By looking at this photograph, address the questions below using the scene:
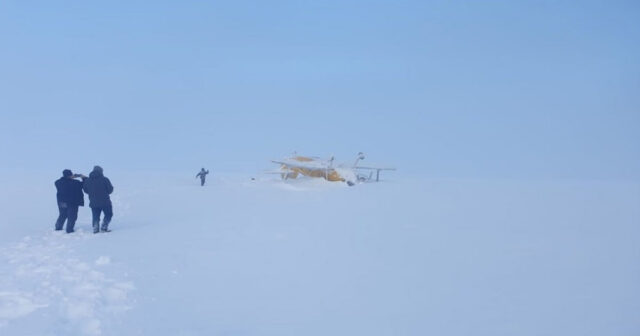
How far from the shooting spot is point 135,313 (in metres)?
5.25

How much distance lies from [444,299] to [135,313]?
3965 mm

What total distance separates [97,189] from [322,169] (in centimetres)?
1579

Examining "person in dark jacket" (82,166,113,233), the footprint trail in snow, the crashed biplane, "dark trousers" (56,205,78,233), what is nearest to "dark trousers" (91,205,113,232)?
"person in dark jacket" (82,166,113,233)

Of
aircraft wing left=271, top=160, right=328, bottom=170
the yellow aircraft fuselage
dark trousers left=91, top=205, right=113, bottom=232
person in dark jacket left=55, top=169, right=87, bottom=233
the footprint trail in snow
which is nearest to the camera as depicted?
the footprint trail in snow

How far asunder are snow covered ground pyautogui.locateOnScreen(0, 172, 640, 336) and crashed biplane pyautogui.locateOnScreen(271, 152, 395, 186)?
11942mm

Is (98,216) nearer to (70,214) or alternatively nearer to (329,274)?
(70,214)

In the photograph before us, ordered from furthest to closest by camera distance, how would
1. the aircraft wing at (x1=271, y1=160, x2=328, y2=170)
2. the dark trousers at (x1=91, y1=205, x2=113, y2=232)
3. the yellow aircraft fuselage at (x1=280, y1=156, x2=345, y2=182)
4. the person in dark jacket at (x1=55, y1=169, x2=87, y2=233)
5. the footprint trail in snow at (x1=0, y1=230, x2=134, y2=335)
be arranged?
the aircraft wing at (x1=271, y1=160, x2=328, y2=170)
the yellow aircraft fuselage at (x1=280, y1=156, x2=345, y2=182)
the dark trousers at (x1=91, y1=205, x2=113, y2=232)
the person in dark jacket at (x1=55, y1=169, x2=87, y2=233)
the footprint trail in snow at (x1=0, y1=230, x2=134, y2=335)

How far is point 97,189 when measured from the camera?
436 inches

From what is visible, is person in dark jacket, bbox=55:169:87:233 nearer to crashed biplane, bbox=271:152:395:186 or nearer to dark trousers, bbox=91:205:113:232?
dark trousers, bbox=91:205:113:232

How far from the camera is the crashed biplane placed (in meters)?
25.5

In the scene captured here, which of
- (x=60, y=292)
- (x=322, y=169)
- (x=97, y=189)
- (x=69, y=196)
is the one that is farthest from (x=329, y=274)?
(x=322, y=169)

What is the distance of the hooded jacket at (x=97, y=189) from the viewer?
11.1m

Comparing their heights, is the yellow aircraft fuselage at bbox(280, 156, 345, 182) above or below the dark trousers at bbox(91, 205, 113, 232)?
above

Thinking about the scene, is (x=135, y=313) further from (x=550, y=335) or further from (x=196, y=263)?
(x=550, y=335)
